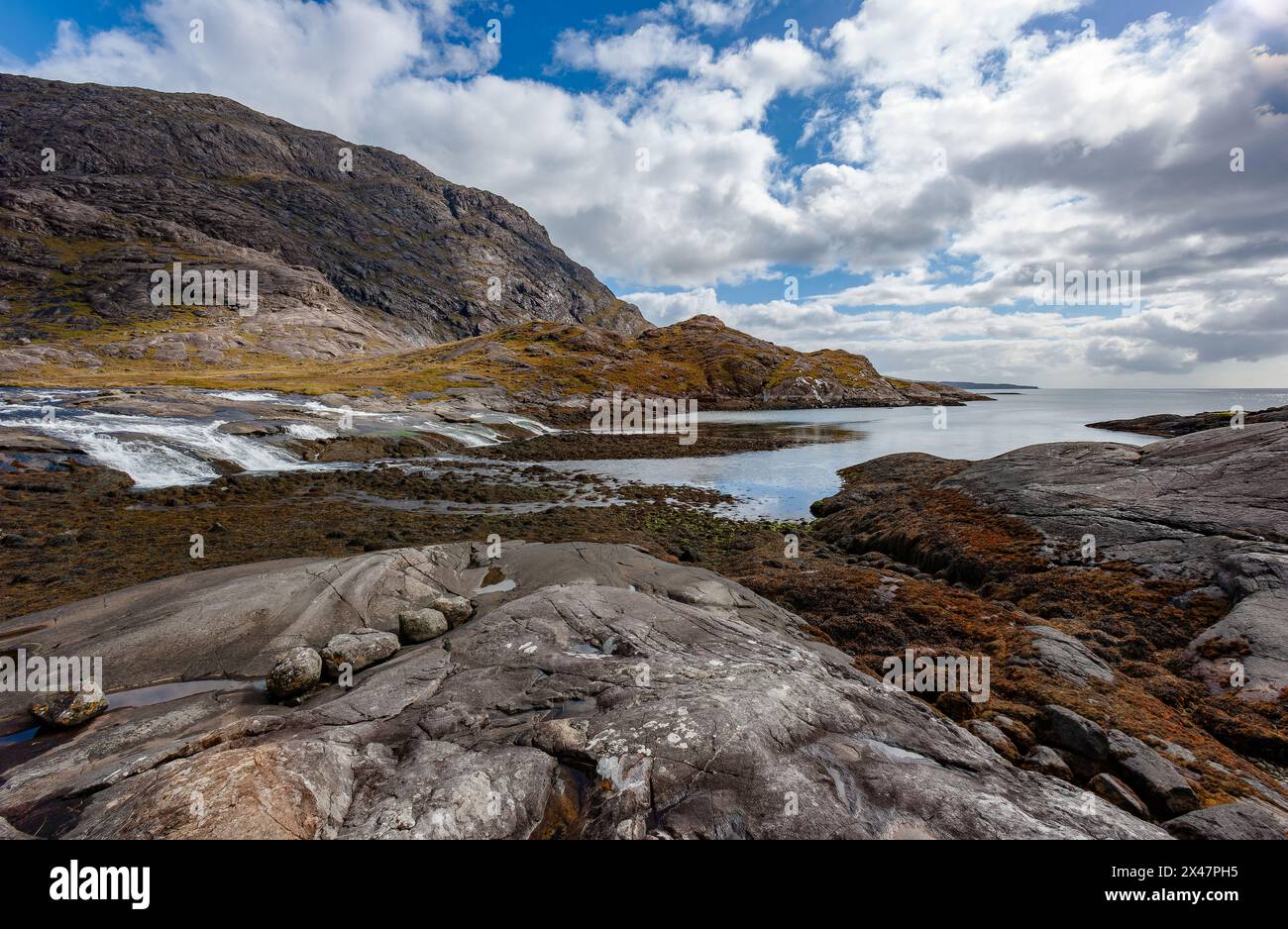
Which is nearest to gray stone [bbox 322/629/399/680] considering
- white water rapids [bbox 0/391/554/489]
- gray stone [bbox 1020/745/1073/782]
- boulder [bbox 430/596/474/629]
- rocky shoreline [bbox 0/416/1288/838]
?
rocky shoreline [bbox 0/416/1288/838]

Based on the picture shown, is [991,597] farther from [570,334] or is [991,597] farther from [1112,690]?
[570,334]

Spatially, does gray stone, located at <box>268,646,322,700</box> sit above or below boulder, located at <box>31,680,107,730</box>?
above

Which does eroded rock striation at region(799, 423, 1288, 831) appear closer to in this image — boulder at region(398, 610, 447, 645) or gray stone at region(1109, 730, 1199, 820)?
gray stone at region(1109, 730, 1199, 820)

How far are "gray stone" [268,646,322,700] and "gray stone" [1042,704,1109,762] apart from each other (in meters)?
15.4

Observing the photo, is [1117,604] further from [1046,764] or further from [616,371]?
[616,371]

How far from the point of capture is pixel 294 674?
34.3ft

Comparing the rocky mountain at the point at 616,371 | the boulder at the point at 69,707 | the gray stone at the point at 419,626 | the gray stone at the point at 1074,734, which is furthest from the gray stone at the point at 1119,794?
the rocky mountain at the point at 616,371

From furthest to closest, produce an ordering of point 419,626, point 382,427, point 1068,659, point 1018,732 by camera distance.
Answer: point 382,427 → point 419,626 → point 1068,659 → point 1018,732

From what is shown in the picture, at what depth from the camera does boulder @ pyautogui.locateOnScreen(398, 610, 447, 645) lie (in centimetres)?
1327

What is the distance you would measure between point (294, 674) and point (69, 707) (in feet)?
13.6

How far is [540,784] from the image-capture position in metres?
7.09

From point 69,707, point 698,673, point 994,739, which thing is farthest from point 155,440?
point 994,739

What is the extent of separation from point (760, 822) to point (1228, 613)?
17256 mm

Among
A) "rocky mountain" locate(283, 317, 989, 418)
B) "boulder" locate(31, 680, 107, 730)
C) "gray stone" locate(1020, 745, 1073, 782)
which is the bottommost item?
"gray stone" locate(1020, 745, 1073, 782)
